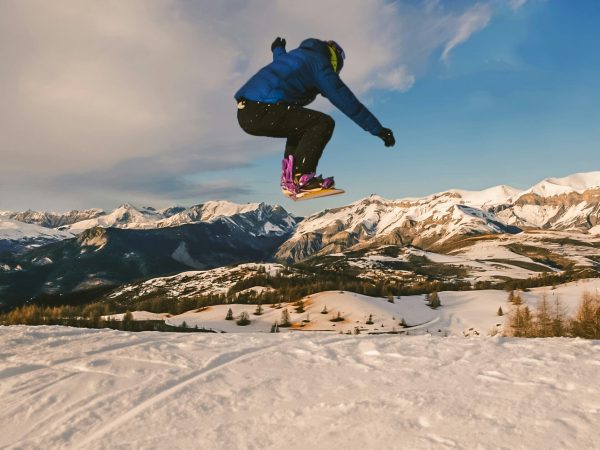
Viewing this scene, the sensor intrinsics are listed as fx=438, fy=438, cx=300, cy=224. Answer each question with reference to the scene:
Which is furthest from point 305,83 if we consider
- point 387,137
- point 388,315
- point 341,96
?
point 388,315

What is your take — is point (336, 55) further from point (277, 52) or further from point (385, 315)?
point (385, 315)

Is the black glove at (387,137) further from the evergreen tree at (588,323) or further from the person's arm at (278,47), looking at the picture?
the evergreen tree at (588,323)

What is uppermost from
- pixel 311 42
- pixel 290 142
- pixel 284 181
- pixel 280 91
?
pixel 311 42

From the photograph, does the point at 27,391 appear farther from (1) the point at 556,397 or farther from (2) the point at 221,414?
(1) the point at 556,397

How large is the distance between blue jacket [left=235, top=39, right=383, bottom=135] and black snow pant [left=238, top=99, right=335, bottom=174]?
14cm

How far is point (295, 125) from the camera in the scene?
23.2ft

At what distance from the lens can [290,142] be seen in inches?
305

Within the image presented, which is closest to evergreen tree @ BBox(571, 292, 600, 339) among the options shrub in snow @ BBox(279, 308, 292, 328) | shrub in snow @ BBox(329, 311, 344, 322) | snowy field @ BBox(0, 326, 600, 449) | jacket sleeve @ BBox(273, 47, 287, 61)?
snowy field @ BBox(0, 326, 600, 449)

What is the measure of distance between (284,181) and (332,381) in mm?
3740

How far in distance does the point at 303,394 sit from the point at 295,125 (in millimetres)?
4152

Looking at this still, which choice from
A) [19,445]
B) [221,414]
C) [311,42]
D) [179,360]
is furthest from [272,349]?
[311,42]

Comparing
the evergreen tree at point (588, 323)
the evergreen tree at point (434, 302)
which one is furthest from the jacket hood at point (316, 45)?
the evergreen tree at point (434, 302)

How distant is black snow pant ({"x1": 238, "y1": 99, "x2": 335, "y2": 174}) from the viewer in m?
6.88

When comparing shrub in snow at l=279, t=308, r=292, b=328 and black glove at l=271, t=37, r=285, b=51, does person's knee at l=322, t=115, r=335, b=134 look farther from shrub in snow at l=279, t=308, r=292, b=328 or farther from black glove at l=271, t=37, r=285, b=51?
shrub in snow at l=279, t=308, r=292, b=328
